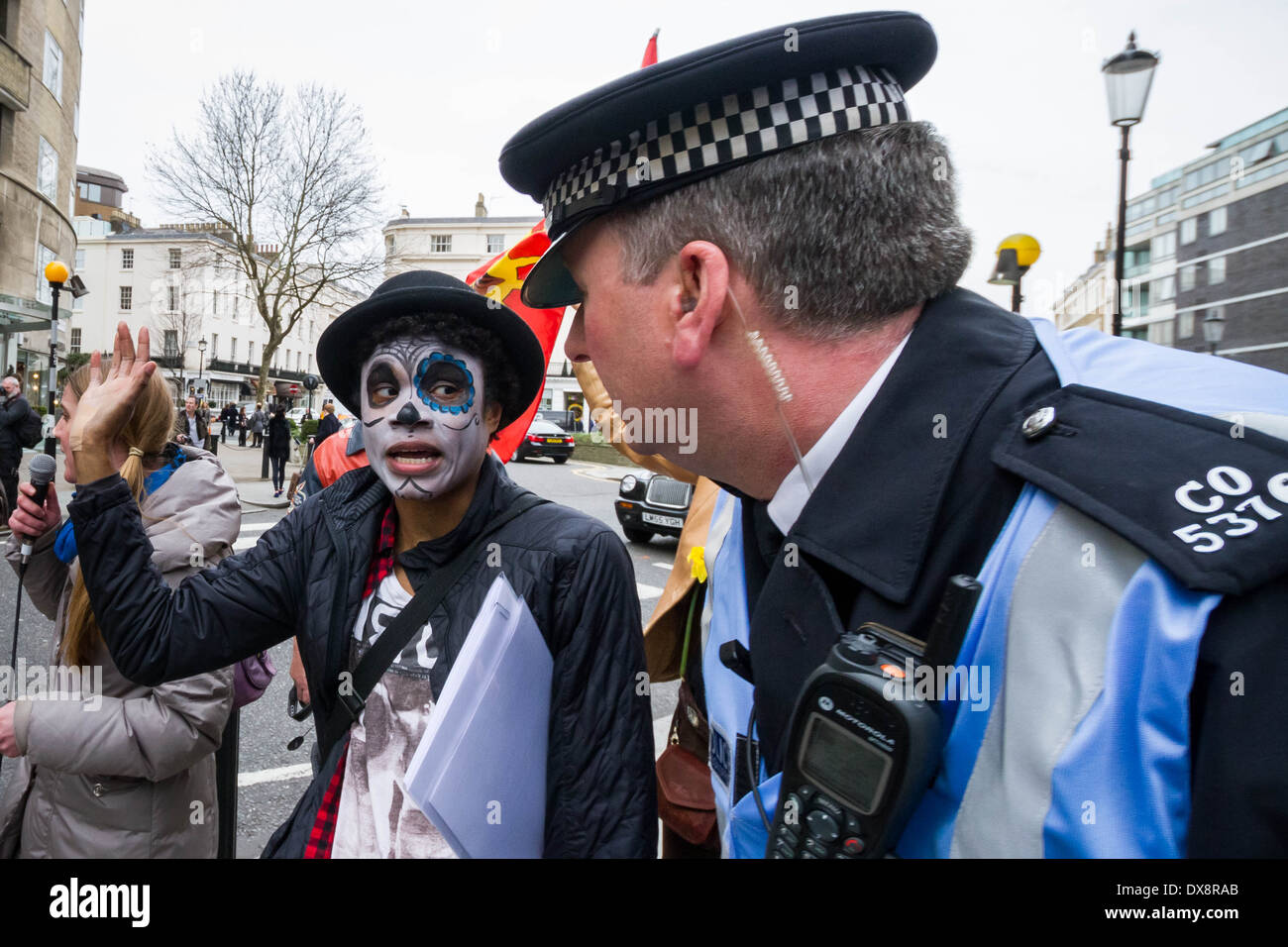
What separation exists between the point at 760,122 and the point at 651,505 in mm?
9836

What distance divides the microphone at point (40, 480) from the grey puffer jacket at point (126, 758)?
3cm

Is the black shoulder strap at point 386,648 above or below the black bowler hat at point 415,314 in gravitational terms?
below

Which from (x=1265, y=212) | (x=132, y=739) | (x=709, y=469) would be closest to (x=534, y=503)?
(x=709, y=469)

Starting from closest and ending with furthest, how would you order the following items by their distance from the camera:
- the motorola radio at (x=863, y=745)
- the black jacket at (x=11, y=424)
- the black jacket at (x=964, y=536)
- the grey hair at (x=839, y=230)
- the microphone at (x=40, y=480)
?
the black jacket at (x=964, y=536)
the motorola radio at (x=863, y=745)
the grey hair at (x=839, y=230)
the microphone at (x=40, y=480)
the black jacket at (x=11, y=424)

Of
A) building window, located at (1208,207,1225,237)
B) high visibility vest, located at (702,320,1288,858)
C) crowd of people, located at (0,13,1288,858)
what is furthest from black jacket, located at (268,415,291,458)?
building window, located at (1208,207,1225,237)

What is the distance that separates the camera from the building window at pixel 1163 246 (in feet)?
193

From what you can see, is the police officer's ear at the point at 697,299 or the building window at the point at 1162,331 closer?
the police officer's ear at the point at 697,299

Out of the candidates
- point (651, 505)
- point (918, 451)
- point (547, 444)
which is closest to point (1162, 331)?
point (547, 444)

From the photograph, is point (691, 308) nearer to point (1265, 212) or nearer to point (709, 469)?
point (709, 469)

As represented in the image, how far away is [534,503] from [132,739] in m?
1.12

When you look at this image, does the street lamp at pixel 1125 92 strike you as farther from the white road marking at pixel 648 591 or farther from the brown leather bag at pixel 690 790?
the brown leather bag at pixel 690 790

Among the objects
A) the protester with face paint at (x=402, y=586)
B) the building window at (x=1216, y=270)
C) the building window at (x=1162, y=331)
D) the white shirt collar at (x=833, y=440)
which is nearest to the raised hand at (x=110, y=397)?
the protester with face paint at (x=402, y=586)

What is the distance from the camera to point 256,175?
74.8 ft
